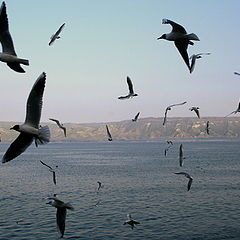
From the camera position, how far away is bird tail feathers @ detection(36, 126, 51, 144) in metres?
7.45

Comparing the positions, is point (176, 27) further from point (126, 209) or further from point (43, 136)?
point (126, 209)

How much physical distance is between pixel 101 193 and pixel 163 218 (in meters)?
19.3

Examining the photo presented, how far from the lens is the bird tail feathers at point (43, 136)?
745 centimetres

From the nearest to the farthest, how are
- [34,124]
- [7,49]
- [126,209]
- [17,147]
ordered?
[7,49], [34,124], [17,147], [126,209]

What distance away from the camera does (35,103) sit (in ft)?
24.8

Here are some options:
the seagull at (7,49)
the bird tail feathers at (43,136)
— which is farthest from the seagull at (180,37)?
the bird tail feathers at (43,136)

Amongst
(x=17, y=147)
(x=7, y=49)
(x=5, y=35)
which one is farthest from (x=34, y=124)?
(x=5, y=35)

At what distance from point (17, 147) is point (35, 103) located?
3.26 feet

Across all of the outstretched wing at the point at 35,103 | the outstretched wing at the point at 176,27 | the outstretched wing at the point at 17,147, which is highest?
the outstretched wing at the point at 176,27

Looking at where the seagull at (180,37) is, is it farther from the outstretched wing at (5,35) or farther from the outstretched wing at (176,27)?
the outstretched wing at (5,35)

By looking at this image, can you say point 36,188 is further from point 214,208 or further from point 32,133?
point 32,133

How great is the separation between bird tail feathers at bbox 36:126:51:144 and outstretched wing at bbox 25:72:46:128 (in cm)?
17

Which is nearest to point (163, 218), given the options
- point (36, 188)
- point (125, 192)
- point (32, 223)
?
point (32, 223)

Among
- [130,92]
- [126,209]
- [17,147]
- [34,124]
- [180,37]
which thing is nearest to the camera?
[34,124]
